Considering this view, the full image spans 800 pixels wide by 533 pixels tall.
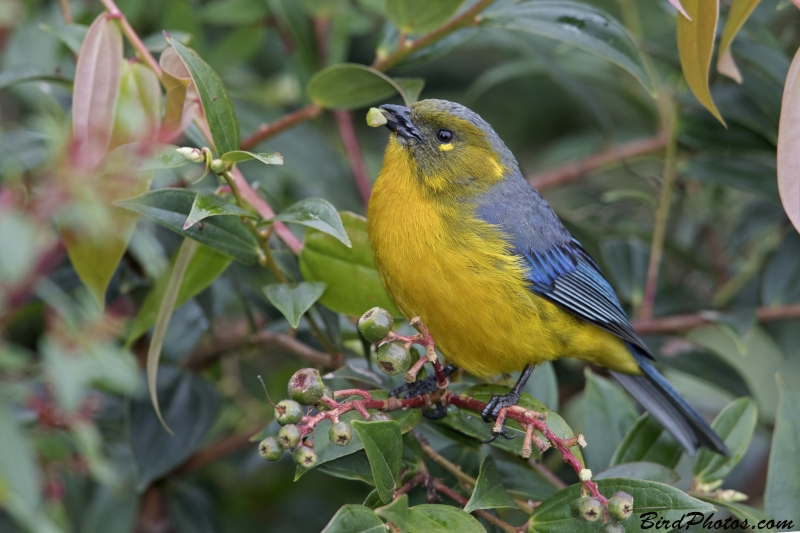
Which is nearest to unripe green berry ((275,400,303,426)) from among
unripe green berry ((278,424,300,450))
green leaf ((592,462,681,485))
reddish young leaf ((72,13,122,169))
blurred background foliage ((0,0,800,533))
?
unripe green berry ((278,424,300,450))

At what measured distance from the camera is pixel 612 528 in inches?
82.0

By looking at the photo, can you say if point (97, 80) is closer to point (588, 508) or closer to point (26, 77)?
point (26, 77)

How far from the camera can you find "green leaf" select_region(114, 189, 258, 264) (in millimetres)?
2416

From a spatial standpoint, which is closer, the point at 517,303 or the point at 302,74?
the point at 517,303

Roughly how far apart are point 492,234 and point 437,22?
853mm

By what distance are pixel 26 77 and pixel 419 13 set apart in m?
1.48

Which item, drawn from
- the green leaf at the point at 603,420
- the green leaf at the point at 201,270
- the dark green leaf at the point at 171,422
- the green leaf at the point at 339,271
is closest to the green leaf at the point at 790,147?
the green leaf at the point at 603,420

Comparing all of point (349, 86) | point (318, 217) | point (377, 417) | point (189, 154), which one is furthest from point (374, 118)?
point (377, 417)

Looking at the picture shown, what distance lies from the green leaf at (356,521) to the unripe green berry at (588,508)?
494mm

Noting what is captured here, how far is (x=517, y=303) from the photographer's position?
311cm

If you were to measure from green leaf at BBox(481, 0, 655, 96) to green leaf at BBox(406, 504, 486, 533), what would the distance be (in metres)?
1.69

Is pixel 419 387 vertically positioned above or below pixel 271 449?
below

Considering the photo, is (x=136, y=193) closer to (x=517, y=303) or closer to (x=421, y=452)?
(x=421, y=452)

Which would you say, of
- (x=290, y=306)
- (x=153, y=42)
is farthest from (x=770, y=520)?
(x=153, y=42)
